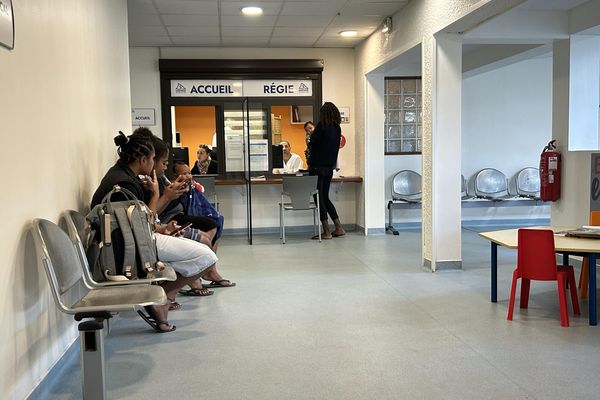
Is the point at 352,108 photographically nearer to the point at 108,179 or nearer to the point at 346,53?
the point at 346,53

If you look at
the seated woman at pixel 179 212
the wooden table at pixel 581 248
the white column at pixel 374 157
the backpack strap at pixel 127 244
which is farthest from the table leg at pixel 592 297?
the white column at pixel 374 157

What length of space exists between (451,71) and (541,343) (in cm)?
281

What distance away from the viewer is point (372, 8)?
239 inches

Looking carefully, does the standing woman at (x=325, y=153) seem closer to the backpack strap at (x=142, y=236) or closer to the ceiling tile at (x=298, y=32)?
the ceiling tile at (x=298, y=32)

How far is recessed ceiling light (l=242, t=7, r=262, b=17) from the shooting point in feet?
19.7

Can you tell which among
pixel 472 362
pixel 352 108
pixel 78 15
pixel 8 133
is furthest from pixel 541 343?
pixel 352 108

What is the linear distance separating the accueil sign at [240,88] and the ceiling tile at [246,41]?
1.71ft

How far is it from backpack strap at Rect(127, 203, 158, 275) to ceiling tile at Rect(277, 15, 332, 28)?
160 inches

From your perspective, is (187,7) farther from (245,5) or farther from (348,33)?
(348,33)

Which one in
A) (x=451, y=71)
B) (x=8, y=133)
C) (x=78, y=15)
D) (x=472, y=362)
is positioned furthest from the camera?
(x=451, y=71)

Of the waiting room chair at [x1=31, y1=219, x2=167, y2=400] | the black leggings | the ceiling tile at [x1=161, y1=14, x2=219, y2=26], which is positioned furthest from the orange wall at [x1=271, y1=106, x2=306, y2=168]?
the waiting room chair at [x1=31, y1=219, x2=167, y2=400]

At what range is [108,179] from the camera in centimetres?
329

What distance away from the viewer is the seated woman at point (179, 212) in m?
3.94

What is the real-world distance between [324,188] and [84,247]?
16.4 feet
